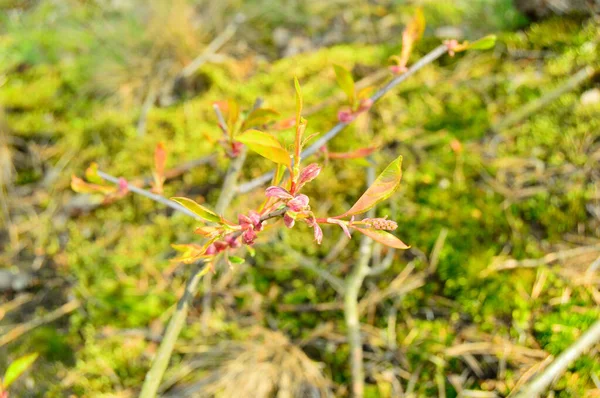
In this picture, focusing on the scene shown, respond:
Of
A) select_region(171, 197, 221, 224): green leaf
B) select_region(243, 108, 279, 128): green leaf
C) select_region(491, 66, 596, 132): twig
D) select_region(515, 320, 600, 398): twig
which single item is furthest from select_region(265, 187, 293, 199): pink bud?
select_region(491, 66, 596, 132): twig

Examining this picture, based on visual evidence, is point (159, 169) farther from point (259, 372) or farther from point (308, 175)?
point (259, 372)

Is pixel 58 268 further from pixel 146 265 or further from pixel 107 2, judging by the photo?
pixel 107 2

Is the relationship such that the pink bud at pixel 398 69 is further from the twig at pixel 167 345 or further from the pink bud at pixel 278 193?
the twig at pixel 167 345

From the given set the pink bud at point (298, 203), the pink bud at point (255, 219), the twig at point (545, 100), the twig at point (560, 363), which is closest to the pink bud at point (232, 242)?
the pink bud at point (255, 219)

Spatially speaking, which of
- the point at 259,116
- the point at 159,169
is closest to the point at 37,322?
the point at 159,169

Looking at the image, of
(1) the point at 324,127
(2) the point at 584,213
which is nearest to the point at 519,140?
(2) the point at 584,213
